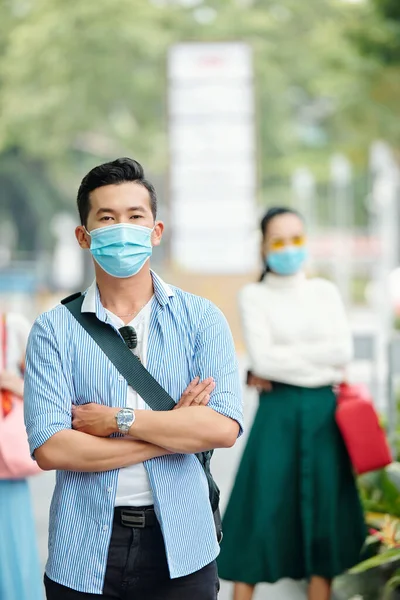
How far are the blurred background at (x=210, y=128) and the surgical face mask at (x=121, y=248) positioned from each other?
34.2 feet

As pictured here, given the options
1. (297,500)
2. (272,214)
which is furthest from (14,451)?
(272,214)

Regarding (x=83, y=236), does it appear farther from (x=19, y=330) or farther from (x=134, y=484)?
(x=19, y=330)

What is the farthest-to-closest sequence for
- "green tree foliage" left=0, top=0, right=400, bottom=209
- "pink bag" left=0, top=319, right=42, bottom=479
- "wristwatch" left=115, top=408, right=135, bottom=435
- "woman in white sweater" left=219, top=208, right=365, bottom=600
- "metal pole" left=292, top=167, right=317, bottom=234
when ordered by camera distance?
"metal pole" left=292, top=167, right=317, bottom=234 < "green tree foliage" left=0, top=0, right=400, bottom=209 < "woman in white sweater" left=219, top=208, right=365, bottom=600 < "pink bag" left=0, top=319, right=42, bottom=479 < "wristwatch" left=115, top=408, right=135, bottom=435

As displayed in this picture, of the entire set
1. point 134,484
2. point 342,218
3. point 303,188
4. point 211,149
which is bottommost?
point 134,484

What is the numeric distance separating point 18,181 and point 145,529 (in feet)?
129

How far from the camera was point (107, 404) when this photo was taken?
9.85 feet

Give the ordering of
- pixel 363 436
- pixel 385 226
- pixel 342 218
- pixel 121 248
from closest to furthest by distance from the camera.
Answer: pixel 121 248 < pixel 363 436 < pixel 385 226 < pixel 342 218

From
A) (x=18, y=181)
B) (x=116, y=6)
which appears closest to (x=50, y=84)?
(x=116, y=6)

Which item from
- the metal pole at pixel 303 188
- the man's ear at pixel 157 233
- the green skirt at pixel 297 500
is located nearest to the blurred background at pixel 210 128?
the metal pole at pixel 303 188

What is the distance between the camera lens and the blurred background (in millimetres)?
19781

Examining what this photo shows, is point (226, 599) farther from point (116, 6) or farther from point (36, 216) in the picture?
point (36, 216)

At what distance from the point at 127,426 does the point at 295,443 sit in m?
2.50

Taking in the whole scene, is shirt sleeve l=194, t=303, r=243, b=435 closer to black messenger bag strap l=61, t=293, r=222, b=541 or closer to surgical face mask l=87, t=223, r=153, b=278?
black messenger bag strap l=61, t=293, r=222, b=541

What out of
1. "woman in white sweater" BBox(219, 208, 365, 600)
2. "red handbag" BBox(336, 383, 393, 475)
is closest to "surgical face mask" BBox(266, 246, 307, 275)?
"woman in white sweater" BBox(219, 208, 365, 600)
